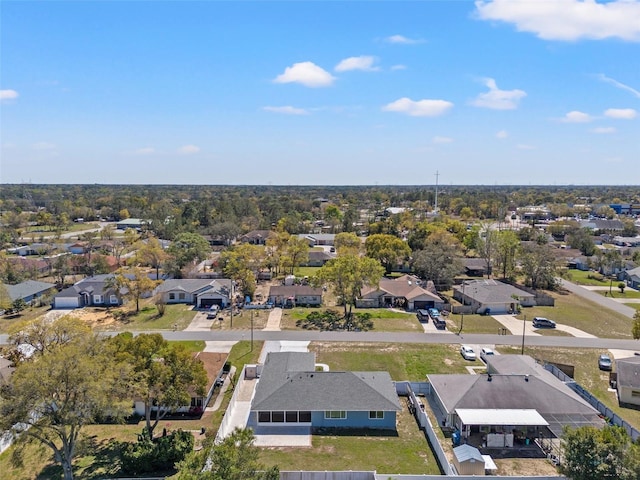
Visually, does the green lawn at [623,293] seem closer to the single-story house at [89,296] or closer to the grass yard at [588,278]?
the grass yard at [588,278]

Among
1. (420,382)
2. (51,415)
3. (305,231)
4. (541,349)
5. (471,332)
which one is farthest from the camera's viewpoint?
(305,231)

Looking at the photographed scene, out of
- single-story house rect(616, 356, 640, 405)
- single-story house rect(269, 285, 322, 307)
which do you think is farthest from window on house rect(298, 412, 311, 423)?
single-story house rect(269, 285, 322, 307)

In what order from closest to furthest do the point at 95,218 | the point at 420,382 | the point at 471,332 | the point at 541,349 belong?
the point at 420,382 < the point at 541,349 < the point at 471,332 < the point at 95,218

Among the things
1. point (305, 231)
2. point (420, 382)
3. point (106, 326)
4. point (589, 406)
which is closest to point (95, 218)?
point (305, 231)

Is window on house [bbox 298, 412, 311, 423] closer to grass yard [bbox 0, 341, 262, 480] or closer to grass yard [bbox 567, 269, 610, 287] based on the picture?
grass yard [bbox 0, 341, 262, 480]

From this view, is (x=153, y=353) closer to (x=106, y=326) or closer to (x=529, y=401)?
(x=529, y=401)

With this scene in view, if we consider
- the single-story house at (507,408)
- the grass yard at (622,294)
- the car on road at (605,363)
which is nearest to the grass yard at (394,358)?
the single-story house at (507,408)

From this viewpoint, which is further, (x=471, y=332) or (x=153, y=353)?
(x=471, y=332)
